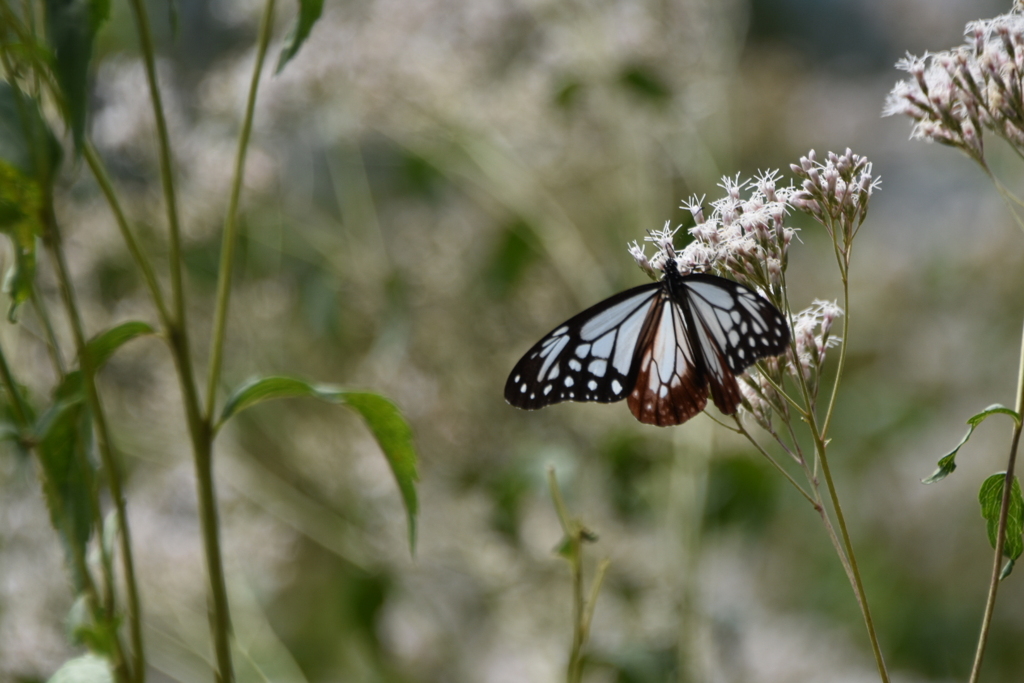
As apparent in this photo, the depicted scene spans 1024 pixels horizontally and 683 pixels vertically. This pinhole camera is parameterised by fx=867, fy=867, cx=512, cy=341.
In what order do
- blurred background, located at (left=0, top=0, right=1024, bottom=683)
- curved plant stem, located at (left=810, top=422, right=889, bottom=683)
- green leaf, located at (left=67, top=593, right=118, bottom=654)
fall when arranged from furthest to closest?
blurred background, located at (left=0, top=0, right=1024, bottom=683), green leaf, located at (left=67, top=593, right=118, bottom=654), curved plant stem, located at (left=810, top=422, right=889, bottom=683)

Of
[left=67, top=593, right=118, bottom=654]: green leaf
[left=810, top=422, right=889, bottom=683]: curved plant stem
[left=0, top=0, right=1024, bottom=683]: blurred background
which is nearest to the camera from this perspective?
[left=810, top=422, right=889, bottom=683]: curved plant stem

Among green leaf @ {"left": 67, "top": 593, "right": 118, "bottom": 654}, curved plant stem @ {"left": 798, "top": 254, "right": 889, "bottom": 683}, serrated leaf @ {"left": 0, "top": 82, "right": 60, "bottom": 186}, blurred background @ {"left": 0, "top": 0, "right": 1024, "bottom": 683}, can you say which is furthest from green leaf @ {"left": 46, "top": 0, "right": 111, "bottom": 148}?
blurred background @ {"left": 0, "top": 0, "right": 1024, "bottom": 683}

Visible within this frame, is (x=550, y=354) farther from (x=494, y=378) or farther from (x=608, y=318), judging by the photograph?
(x=494, y=378)

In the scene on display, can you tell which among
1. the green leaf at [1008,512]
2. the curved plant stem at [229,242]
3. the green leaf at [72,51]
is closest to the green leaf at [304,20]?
the curved plant stem at [229,242]

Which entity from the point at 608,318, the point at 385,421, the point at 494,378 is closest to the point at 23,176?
the point at 385,421

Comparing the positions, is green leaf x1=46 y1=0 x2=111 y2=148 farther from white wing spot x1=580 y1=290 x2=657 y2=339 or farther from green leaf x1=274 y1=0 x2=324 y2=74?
white wing spot x1=580 y1=290 x2=657 y2=339

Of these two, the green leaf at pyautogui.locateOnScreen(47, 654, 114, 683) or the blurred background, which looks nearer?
the green leaf at pyautogui.locateOnScreen(47, 654, 114, 683)
